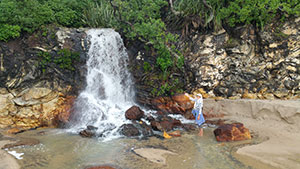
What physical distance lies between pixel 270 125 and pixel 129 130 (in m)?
5.60

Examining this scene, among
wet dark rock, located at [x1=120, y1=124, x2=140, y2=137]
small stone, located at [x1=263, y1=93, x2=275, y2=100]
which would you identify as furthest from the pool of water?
small stone, located at [x1=263, y1=93, x2=275, y2=100]

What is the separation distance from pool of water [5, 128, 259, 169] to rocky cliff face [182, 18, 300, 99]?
3.82 meters

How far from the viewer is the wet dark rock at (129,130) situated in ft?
26.1

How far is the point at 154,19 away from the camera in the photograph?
11.4 meters

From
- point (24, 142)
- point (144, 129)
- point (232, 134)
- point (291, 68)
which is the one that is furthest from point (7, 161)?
point (291, 68)

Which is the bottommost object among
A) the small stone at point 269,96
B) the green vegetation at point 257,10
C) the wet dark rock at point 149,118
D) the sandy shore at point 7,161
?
the sandy shore at point 7,161

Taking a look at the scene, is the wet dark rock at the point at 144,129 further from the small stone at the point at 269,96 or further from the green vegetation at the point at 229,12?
the green vegetation at the point at 229,12

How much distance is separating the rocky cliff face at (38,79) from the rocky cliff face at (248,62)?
6.63m

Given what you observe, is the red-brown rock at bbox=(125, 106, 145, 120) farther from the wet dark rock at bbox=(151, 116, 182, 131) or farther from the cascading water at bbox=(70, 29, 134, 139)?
the wet dark rock at bbox=(151, 116, 182, 131)

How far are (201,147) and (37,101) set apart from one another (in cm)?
820

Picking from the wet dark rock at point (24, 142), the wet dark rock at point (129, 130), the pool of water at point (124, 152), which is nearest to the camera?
the pool of water at point (124, 152)

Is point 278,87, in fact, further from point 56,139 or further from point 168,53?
point 56,139

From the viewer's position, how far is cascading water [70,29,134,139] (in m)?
9.92

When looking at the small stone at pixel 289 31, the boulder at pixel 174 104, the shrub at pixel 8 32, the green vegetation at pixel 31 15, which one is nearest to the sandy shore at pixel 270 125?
the boulder at pixel 174 104
